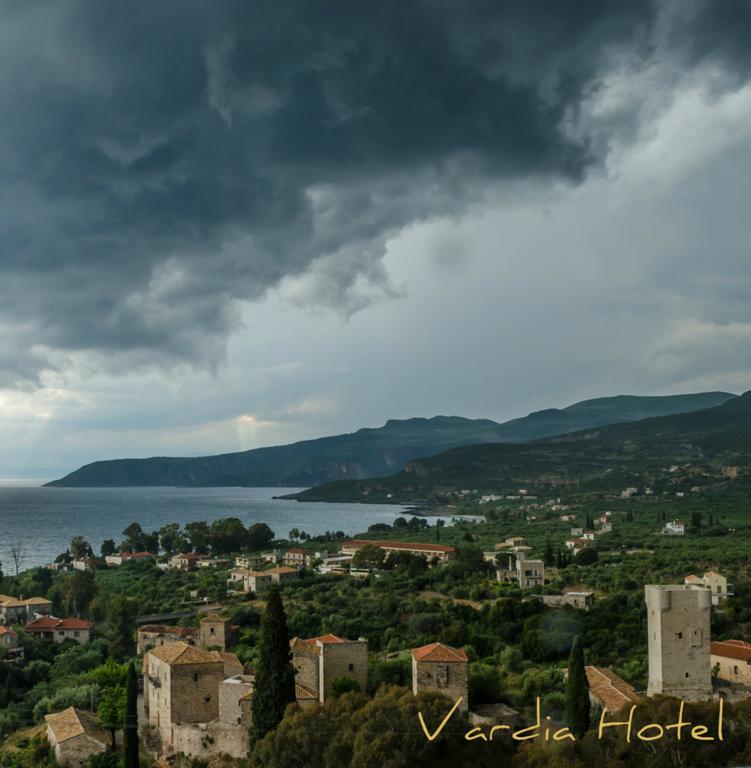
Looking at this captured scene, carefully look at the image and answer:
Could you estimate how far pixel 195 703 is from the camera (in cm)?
2833

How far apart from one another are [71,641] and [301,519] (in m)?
135

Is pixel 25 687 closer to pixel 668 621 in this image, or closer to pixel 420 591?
pixel 420 591

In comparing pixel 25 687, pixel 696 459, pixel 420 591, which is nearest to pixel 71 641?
pixel 25 687

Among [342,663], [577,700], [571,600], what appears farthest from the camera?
[571,600]

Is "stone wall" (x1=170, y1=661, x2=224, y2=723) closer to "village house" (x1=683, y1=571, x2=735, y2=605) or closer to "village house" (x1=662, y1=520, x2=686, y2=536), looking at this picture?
"village house" (x1=683, y1=571, x2=735, y2=605)

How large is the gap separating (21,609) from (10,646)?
13937mm

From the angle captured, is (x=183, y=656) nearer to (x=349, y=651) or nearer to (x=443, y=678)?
(x=349, y=651)

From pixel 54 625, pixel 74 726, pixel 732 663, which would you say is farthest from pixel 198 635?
pixel 732 663

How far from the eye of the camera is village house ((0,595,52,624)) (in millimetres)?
59612

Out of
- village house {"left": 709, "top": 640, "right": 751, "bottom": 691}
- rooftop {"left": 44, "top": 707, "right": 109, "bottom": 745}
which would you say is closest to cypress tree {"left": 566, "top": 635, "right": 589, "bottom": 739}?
village house {"left": 709, "top": 640, "right": 751, "bottom": 691}

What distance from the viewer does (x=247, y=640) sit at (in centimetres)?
4431

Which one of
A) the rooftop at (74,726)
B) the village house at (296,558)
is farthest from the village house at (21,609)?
the rooftop at (74,726)

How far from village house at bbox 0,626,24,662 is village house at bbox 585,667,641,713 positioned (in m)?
32.7

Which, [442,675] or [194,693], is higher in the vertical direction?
[442,675]
